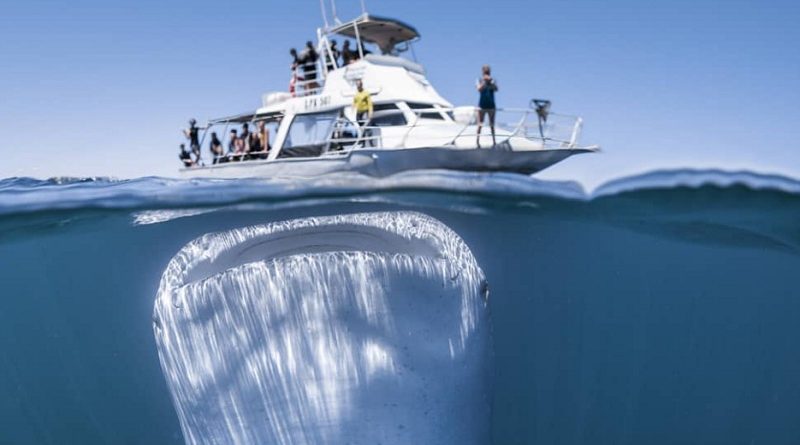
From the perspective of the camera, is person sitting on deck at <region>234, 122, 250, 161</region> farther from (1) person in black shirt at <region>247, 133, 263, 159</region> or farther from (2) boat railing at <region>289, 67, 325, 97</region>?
(2) boat railing at <region>289, 67, 325, 97</region>

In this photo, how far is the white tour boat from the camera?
31.1 ft

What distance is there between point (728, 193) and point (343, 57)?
28.0 feet

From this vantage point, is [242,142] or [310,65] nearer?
[242,142]

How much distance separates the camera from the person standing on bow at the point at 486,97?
30.8ft

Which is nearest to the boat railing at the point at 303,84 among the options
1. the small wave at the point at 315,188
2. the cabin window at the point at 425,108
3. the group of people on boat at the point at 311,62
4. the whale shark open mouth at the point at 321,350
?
the group of people on boat at the point at 311,62

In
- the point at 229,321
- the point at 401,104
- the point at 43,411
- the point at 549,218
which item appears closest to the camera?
the point at 229,321

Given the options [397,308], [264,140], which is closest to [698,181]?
[397,308]

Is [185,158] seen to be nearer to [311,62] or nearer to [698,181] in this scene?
[311,62]

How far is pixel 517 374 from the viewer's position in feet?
49.5

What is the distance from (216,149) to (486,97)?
6.82 metres

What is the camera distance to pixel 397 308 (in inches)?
109

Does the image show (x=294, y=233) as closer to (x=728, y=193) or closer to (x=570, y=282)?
(x=728, y=193)

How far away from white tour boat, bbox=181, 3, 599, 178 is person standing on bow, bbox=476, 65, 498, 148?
200mm

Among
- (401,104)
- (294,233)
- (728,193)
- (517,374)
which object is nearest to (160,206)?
(401,104)
